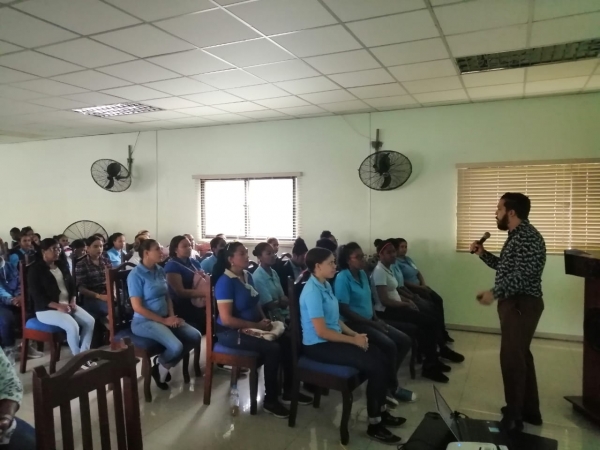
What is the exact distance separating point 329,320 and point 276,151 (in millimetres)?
3494

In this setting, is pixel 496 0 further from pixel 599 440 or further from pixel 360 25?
pixel 599 440

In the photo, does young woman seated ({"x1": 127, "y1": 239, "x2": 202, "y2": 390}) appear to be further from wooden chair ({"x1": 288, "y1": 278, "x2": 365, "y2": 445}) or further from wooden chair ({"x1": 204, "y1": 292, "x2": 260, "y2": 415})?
wooden chair ({"x1": 288, "y1": 278, "x2": 365, "y2": 445})

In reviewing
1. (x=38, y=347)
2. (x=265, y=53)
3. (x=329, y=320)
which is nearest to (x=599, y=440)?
(x=329, y=320)

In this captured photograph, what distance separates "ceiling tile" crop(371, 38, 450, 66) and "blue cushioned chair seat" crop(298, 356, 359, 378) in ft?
7.22

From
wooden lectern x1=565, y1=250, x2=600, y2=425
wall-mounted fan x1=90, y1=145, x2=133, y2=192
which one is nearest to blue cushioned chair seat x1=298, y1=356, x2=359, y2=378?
wooden lectern x1=565, y1=250, x2=600, y2=425

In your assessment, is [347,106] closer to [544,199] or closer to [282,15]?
[544,199]

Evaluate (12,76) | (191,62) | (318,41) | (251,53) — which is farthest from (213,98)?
(318,41)

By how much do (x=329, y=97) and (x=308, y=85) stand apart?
0.52 meters

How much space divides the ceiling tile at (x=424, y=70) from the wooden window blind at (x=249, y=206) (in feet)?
7.34

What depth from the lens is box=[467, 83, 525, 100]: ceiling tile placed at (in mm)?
4136

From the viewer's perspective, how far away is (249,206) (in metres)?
6.02

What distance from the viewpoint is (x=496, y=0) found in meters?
2.39

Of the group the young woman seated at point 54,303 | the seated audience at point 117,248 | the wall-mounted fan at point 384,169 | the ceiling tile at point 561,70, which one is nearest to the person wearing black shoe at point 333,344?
the young woman seated at point 54,303

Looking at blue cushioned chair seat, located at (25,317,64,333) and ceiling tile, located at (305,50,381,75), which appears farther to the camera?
blue cushioned chair seat, located at (25,317,64,333)
